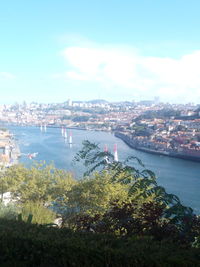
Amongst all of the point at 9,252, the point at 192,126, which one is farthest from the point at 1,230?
the point at 192,126

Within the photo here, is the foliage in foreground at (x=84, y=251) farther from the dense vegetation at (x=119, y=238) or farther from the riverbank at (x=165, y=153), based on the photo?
the riverbank at (x=165, y=153)

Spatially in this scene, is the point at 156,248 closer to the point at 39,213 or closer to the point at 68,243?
the point at 68,243

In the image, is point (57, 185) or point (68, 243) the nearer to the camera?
point (68, 243)

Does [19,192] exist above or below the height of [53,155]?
above

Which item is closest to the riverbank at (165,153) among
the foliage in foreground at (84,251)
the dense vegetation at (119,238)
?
the dense vegetation at (119,238)

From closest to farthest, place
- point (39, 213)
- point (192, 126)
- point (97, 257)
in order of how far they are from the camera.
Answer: point (97, 257), point (39, 213), point (192, 126)

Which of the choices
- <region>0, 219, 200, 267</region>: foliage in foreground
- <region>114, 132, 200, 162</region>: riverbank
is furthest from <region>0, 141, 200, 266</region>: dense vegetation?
<region>114, 132, 200, 162</region>: riverbank

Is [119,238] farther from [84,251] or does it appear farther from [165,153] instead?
[165,153]

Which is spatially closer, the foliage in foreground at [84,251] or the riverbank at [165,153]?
the foliage in foreground at [84,251]

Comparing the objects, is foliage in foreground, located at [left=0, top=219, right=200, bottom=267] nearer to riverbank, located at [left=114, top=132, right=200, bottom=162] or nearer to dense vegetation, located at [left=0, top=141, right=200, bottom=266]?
dense vegetation, located at [left=0, top=141, right=200, bottom=266]
